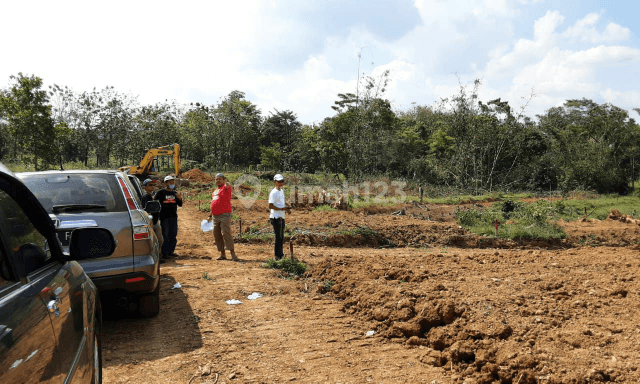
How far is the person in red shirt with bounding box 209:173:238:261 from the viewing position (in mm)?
8633

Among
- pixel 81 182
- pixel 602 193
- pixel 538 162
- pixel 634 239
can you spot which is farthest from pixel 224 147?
pixel 81 182

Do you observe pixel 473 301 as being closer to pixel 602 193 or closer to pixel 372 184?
pixel 372 184

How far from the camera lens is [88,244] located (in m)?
2.40

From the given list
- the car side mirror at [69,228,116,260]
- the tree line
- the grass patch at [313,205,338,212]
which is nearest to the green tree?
the tree line

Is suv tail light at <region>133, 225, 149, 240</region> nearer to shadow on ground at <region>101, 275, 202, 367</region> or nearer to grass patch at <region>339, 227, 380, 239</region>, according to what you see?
shadow on ground at <region>101, 275, 202, 367</region>

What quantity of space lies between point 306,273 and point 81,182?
3.82m

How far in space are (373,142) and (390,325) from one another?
26466mm

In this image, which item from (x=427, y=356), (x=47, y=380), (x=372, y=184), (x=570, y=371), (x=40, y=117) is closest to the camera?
(x=47, y=380)

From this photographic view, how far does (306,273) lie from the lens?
7473mm

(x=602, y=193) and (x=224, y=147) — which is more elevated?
(x=224, y=147)

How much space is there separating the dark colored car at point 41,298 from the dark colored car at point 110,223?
66.9 inches

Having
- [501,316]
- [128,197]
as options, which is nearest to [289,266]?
[128,197]

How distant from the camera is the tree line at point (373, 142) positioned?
1114 inches

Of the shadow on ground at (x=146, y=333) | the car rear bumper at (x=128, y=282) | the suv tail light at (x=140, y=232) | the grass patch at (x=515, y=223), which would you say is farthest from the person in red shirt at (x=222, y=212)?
the grass patch at (x=515, y=223)
